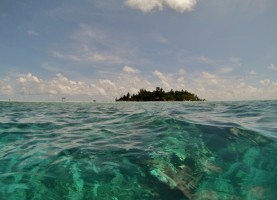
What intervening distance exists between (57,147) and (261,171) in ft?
13.6

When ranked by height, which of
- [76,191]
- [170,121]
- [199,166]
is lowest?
[76,191]

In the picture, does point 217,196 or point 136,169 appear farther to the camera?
point 136,169

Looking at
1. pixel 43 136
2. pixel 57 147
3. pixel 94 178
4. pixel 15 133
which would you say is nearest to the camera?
pixel 94 178

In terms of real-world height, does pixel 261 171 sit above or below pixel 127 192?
above

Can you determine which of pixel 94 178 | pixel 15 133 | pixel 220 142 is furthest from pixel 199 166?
pixel 15 133

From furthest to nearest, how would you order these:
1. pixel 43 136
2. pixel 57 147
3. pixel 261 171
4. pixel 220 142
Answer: pixel 43 136 < pixel 57 147 < pixel 220 142 < pixel 261 171

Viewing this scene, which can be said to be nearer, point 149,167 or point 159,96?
point 149,167

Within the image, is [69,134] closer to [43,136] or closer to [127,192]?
[43,136]

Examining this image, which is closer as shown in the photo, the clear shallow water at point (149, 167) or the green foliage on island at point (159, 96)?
the clear shallow water at point (149, 167)

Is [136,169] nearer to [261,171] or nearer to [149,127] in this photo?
[261,171]

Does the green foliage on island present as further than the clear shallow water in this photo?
Yes

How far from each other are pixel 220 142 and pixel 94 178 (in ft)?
9.17

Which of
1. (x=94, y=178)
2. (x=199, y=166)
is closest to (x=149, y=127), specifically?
(x=199, y=166)

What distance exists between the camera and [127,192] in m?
3.85
